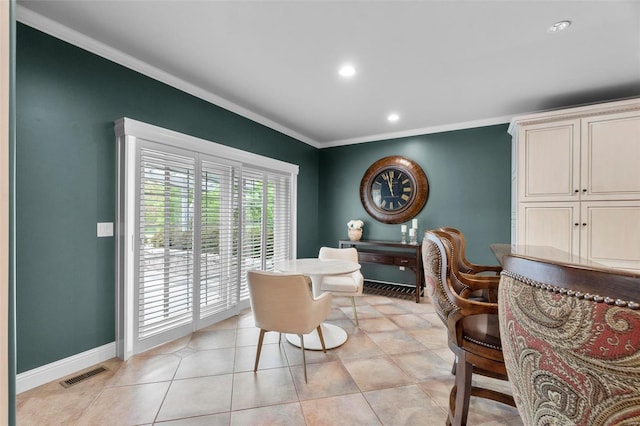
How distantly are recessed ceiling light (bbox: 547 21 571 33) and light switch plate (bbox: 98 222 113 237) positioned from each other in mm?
3838

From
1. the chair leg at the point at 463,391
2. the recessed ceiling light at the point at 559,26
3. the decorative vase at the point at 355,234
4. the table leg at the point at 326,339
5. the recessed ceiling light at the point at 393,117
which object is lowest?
the table leg at the point at 326,339

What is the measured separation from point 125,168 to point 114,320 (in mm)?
1340

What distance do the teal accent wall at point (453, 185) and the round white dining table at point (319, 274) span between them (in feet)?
7.05

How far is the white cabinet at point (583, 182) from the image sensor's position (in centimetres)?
282

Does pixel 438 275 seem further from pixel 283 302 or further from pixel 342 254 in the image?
pixel 342 254

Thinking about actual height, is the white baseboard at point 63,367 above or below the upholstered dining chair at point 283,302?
below

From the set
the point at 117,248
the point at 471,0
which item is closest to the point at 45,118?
the point at 117,248

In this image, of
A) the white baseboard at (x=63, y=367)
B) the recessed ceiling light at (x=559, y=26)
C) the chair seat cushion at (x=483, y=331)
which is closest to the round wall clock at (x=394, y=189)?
the recessed ceiling light at (x=559, y=26)

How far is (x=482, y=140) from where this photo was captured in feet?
13.6

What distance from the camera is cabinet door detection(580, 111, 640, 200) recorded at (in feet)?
9.20

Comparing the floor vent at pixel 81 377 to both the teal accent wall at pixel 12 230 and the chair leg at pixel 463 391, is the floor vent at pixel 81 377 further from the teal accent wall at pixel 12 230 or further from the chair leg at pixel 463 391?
the chair leg at pixel 463 391

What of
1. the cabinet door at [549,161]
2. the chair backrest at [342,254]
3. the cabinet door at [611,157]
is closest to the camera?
the cabinet door at [611,157]

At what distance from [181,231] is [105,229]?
0.63m

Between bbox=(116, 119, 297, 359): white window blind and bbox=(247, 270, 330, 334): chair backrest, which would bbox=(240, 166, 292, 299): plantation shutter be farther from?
bbox=(247, 270, 330, 334): chair backrest
